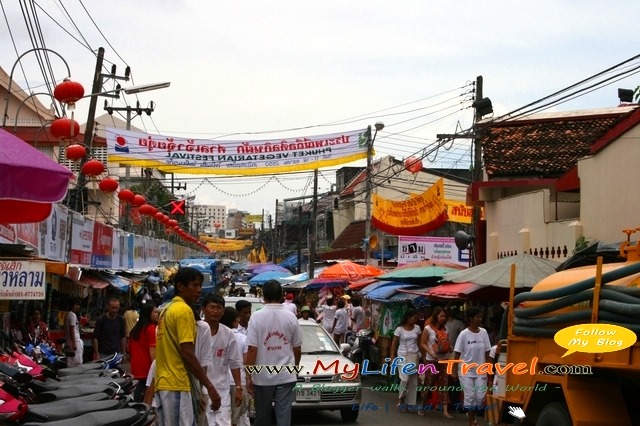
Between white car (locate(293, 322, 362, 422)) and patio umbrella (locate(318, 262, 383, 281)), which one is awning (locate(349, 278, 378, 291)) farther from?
white car (locate(293, 322, 362, 422))

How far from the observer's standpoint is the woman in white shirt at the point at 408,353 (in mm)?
16266

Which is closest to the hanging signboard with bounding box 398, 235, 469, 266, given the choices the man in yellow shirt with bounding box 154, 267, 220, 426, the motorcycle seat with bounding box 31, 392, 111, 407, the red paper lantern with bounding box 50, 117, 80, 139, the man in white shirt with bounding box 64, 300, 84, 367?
the man in white shirt with bounding box 64, 300, 84, 367

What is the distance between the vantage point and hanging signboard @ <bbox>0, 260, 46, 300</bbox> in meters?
13.2

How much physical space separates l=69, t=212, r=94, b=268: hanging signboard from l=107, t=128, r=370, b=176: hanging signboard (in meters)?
6.49

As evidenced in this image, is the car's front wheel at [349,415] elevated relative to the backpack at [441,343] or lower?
lower

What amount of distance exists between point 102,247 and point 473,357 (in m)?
14.2

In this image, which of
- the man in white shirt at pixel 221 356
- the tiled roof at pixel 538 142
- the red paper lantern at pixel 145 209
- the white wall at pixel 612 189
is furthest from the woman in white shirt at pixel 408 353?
the red paper lantern at pixel 145 209

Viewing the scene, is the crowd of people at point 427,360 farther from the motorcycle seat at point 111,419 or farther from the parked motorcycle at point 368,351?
the motorcycle seat at point 111,419

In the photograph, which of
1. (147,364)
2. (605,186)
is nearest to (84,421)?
(147,364)

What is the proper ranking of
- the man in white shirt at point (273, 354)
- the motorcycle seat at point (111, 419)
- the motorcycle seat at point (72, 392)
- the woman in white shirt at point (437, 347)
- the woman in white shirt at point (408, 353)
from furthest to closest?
the woman in white shirt at point (408, 353), the woman in white shirt at point (437, 347), the man in white shirt at point (273, 354), the motorcycle seat at point (72, 392), the motorcycle seat at point (111, 419)

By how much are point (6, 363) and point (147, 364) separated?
2268 mm

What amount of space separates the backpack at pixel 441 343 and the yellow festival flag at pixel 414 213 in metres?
12.4

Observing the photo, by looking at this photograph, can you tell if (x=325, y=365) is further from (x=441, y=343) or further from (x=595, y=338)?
(x=595, y=338)

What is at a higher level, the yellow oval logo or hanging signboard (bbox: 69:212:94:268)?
hanging signboard (bbox: 69:212:94:268)
